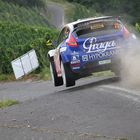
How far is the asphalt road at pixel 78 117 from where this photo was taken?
982 cm

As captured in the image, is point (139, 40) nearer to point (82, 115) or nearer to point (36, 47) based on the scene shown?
point (82, 115)

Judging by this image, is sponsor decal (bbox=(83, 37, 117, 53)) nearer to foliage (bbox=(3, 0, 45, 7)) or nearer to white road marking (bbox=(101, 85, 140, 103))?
white road marking (bbox=(101, 85, 140, 103))

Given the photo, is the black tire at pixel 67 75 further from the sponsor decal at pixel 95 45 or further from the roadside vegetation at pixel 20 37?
the roadside vegetation at pixel 20 37

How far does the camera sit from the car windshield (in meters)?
16.2

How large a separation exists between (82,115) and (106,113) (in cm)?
45

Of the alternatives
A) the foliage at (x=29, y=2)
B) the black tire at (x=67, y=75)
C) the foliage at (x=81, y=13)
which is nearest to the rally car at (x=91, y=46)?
the black tire at (x=67, y=75)

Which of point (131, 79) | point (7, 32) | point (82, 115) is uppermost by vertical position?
point (82, 115)

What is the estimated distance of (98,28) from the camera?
16297 millimetres

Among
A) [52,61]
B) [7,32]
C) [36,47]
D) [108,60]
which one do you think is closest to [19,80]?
[36,47]

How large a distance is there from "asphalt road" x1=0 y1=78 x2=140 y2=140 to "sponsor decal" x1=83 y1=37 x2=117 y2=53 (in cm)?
154

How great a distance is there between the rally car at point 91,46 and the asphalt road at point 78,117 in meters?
Result: 1.49

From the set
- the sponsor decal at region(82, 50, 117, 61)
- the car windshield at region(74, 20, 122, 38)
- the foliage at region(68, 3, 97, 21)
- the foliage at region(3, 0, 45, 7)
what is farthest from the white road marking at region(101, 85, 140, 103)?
the foliage at region(3, 0, 45, 7)

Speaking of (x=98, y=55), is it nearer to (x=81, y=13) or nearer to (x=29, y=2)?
(x=81, y=13)

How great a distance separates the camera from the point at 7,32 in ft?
160
